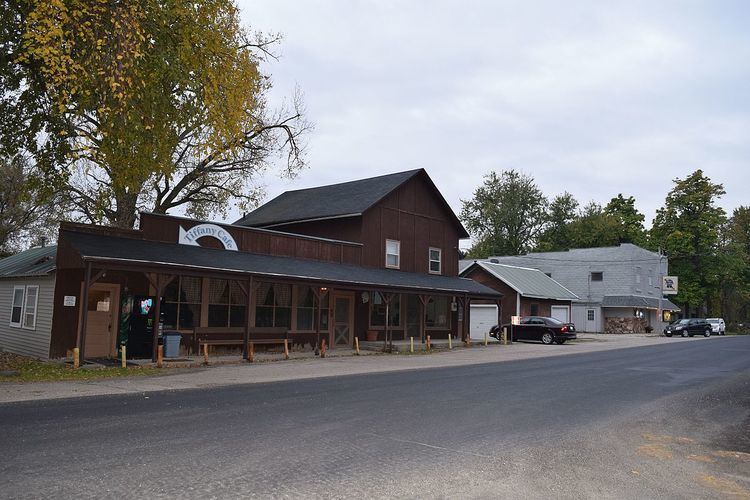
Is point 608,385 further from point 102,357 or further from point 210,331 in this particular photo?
point 102,357

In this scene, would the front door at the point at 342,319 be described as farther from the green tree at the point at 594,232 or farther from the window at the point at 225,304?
the green tree at the point at 594,232

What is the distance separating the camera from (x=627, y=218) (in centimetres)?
8062

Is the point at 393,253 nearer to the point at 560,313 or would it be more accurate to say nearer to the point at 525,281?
the point at 525,281

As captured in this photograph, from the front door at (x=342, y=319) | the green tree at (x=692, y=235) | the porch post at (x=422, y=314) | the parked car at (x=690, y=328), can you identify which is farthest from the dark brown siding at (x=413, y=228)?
the green tree at (x=692, y=235)

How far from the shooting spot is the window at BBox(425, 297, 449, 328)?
31797 millimetres

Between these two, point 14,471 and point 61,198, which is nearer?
point 14,471

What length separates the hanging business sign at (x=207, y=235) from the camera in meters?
21.6

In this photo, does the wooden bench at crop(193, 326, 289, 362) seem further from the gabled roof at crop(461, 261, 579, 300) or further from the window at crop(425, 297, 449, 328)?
the gabled roof at crop(461, 261, 579, 300)

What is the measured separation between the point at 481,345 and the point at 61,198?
2415cm

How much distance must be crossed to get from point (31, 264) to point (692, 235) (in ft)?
223

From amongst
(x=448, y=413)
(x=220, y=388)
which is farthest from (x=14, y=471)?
(x=220, y=388)

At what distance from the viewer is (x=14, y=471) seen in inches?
239

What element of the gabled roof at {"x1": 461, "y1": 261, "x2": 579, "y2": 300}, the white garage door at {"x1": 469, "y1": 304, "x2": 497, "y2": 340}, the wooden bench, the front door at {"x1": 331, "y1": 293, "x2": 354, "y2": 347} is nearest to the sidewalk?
the wooden bench

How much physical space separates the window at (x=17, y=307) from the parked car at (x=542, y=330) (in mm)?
24050
